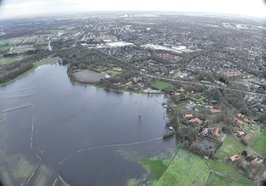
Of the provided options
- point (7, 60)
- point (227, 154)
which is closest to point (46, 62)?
point (7, 60)

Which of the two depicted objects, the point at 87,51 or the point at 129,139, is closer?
the point at 129,139

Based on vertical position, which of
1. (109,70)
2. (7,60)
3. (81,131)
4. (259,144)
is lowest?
(7,60)

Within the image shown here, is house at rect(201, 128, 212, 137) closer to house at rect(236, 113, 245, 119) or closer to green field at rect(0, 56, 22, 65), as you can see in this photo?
house at rect(236, 113, 245, 119)

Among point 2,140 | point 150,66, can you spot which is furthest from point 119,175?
point 150,66

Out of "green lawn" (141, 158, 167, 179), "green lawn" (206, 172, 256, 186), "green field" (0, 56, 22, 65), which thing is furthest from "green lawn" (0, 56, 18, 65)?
"green lawn" (206, 172, 256, 186)

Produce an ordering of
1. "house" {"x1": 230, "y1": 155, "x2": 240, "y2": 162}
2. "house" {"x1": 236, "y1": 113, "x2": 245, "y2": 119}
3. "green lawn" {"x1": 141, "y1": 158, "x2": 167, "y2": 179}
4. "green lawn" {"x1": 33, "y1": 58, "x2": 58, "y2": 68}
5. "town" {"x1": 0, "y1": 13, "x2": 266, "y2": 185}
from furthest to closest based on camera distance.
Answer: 1. "green lawn" {"x1": 33, "y1": 58, "x2": 58, "y2": 68}
2. "house" {"x1": 236, "y1": 113, "x2": 245, "y2": 119}
3. "town" {"x1": 0, "y1": 13, "x2": 266, "y2": 185}
4. "house" {"x1": 230, "y1": 155, "x2": 240, "y2": 162}
5. "green lawn" {"x1": 141, "y1": 158, "x2": 167, "y2": 179}

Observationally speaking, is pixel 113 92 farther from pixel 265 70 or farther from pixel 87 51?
pixel 265 70

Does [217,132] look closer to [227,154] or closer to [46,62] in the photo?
[227,154]
